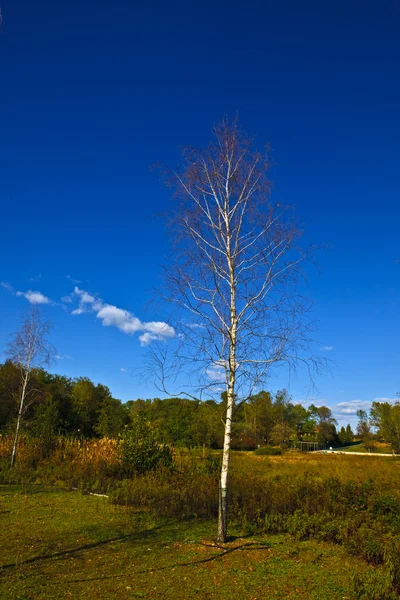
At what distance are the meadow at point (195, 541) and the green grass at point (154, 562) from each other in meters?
0.02

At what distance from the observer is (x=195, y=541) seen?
7.84 m

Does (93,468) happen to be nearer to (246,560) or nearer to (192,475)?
(192,475)

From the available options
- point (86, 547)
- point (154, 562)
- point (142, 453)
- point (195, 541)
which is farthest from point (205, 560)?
point (142, 453)

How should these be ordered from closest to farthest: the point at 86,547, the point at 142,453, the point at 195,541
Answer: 1. the point at 86,547
2. the point at 195,541
3. the point at 142,453

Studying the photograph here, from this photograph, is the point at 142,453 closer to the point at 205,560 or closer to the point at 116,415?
the point at 205,560

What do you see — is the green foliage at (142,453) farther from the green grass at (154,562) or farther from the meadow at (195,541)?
the green grass at (154,562)

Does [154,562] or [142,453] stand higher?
[142,453]

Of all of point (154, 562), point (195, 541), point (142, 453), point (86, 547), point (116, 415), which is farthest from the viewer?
point (116, 415)

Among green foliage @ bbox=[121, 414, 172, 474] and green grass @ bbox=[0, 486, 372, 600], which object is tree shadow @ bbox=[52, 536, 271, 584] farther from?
green foliage @ bbox=[121, 414, 172, 474]

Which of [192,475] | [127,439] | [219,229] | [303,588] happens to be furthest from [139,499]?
[219,229]

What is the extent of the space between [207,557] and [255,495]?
4085 mm

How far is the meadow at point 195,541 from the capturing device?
565cm

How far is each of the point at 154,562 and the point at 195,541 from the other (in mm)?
1453

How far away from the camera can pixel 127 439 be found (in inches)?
625
